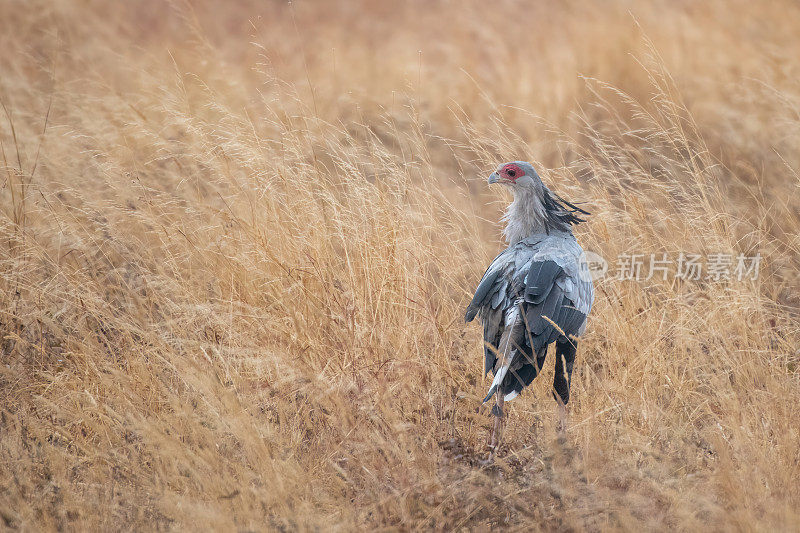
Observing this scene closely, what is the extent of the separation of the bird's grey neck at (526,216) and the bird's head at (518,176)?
1.2 inches

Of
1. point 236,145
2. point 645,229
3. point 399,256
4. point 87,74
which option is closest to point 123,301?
point 236,145

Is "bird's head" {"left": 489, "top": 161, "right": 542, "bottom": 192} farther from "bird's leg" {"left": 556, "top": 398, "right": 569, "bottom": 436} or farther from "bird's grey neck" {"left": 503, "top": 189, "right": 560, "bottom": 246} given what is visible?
"bird's leg" {"left": 556, "top": 398, "right": 569, "bottom": 436}

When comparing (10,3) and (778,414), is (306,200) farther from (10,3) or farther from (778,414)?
(10,3)

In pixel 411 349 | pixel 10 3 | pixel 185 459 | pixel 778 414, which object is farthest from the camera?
pixel 10 3

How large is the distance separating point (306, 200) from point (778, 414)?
8.89 ft

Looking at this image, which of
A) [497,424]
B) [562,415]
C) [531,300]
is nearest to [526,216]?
[531,300]

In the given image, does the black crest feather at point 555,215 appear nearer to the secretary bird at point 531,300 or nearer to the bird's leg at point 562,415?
the secretary bird at point 531,300

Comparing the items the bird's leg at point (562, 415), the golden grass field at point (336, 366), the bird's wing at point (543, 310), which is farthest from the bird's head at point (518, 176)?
the bird's leg at point (562, 415)

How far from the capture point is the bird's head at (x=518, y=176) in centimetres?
415

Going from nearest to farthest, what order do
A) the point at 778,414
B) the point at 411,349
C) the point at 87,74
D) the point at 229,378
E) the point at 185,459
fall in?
the point at 185,459 → the point at 778,414 → the point at 229,378 → the point at 411,349 → the point at 87,74

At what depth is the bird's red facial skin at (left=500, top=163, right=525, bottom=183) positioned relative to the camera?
4.17 metres

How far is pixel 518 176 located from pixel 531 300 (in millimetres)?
843

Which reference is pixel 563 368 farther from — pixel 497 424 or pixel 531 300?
pixel 497 424

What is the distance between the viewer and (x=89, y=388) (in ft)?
12.7
